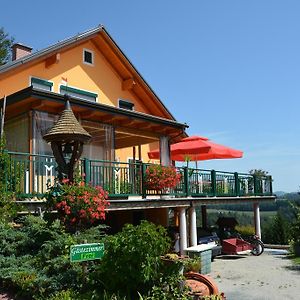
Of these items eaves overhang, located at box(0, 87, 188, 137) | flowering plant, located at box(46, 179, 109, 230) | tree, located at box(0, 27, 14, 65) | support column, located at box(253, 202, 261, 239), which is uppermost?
tree, located at box(0, 27, 14, 65)

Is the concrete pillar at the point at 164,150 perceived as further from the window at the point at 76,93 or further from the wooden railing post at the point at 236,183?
the window at the point at 76,93

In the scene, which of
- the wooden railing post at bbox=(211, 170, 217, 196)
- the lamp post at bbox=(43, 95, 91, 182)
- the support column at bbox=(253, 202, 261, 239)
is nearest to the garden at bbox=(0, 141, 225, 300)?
the lamp post at bbox=(43, 95, 91, 182)

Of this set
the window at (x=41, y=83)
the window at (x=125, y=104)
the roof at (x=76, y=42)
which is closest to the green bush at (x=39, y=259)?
the roof at (x=76, y=42)

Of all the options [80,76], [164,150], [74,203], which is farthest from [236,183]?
[74,203]

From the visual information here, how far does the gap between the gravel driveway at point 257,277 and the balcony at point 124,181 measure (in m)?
2.84

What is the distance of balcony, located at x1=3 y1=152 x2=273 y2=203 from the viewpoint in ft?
35.1

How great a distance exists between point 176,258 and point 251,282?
4778 mm

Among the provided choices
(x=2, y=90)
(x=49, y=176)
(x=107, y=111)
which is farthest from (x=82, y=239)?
(x=2, y=90)

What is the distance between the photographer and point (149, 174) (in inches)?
554

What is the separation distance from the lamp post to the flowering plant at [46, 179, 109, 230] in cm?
47

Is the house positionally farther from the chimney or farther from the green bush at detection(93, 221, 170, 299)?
the green bush at detection(93, 221, 170, 299)

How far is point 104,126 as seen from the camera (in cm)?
1548

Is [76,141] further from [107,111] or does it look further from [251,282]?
[251,282]

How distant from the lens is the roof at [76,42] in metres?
15.5
